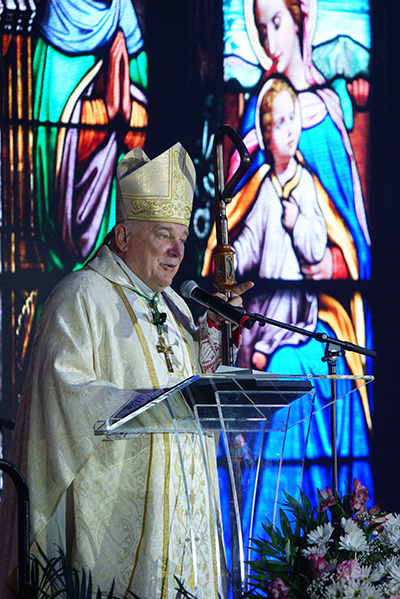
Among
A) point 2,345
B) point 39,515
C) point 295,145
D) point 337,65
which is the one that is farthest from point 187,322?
point 337,65

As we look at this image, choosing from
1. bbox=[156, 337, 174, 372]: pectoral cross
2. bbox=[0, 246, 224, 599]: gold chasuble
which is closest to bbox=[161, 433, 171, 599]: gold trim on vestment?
bbox=[0, 246, 224, 599]: gold chasuble

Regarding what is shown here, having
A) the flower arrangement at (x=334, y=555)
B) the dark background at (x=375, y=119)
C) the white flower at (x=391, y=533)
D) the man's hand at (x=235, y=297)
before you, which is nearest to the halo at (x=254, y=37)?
the dark background at (x=375, y=119)

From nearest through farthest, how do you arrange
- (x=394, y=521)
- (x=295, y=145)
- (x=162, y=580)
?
(x=394, y=521) < (x=162, y=580) < (x=295, y=145)

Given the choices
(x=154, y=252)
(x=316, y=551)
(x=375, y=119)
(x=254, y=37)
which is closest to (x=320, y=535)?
(x=316, y=551)

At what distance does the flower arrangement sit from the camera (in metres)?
2.12

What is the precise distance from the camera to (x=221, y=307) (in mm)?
2814

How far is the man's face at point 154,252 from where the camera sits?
358 cm

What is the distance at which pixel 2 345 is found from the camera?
193 inches

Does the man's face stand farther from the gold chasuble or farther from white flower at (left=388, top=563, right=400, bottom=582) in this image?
white flower at (left=388, top=563, right=400, bottom=582)

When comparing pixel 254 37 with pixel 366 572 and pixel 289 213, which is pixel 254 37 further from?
pixel 366 572

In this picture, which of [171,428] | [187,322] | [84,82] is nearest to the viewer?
[171,428]

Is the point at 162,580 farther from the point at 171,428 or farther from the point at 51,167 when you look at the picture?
the point at 51,167

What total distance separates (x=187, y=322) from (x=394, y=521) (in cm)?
166

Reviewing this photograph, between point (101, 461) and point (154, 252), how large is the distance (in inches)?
35.6
